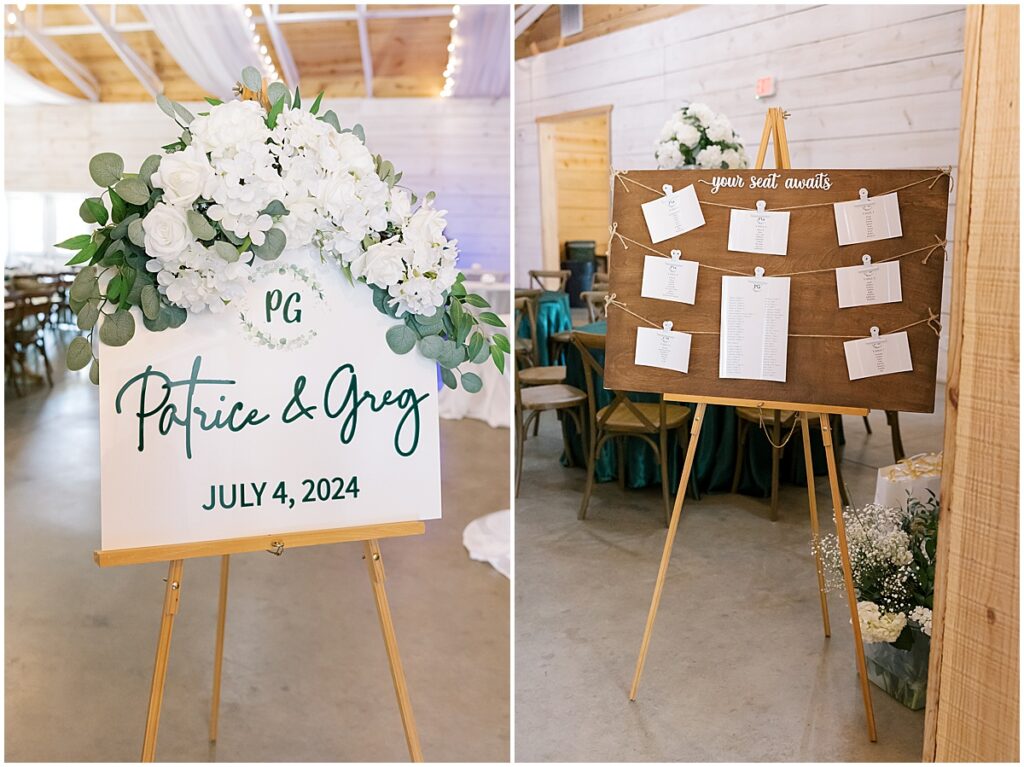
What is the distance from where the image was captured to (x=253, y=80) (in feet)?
4.82

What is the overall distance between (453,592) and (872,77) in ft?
16.2

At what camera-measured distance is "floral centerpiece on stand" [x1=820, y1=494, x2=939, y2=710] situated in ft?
7.53

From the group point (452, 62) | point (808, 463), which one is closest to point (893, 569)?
point (808, 463)

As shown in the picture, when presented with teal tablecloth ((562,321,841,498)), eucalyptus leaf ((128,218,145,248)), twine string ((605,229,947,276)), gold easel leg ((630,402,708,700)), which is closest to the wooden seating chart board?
twine string ((605,229,947,276))

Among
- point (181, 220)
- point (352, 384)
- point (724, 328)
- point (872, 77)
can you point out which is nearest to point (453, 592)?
point (724, 328)

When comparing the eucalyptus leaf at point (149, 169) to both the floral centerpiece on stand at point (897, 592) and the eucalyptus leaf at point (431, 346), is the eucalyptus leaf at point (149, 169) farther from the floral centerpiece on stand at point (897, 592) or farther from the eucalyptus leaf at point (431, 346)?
the floral centerpiece on stand at point (897, 592)

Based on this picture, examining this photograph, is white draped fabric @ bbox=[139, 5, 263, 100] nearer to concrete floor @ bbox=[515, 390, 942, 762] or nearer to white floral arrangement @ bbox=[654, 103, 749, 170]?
white floral arrangement @ bbox=[654, 103, 749, 170]

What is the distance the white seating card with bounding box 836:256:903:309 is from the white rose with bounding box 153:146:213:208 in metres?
1.54

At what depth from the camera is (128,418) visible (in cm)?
146

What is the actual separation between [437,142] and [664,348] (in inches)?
338

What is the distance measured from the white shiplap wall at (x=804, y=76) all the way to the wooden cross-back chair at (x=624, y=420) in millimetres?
2154

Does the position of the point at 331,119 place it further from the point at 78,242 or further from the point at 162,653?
the point at 162,653

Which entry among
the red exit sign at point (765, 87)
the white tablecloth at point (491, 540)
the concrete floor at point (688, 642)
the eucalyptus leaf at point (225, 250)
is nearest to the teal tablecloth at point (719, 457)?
the concrete floor at point (688, 642)

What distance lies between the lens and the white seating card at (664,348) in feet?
7.52
